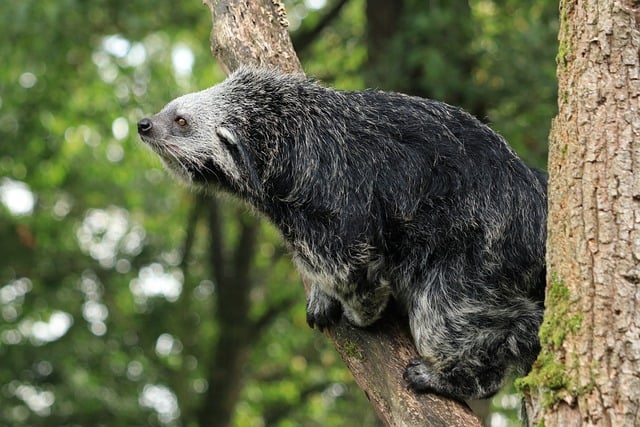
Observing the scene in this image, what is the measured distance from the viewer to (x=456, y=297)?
4664 millimetres

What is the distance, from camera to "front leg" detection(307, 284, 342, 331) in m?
5.08

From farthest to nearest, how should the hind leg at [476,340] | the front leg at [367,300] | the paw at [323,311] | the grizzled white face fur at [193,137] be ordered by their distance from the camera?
the grizzled white face fur at [193,137]
the paw at [323,311]
the front leg at [367,300]
the hind leg at [476,340]

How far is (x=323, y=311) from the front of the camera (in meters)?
5.11

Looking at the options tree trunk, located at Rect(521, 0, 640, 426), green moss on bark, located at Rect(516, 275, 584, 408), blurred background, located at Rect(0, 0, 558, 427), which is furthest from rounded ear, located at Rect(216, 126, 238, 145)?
blurred background, located at Rect(0, 0, 558, 427)

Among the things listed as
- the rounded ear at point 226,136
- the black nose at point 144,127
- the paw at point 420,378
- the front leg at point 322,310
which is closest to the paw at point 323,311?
the front leg at point 322,310

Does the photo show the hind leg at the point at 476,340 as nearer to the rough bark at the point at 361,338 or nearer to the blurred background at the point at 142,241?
the rough bark at the point at 361,338

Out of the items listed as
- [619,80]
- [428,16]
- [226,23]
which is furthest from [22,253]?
[619,80]

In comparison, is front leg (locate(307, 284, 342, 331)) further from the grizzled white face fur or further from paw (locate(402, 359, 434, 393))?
the grizzled white face fur

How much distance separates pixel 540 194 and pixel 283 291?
9922 millimetres

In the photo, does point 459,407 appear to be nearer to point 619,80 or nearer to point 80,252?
point 619,80

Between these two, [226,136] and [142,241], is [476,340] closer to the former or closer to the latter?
[226,136]

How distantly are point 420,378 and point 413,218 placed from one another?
841 mm

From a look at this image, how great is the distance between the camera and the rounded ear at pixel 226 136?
516 centimetres

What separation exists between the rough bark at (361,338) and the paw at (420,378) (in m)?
0.04
